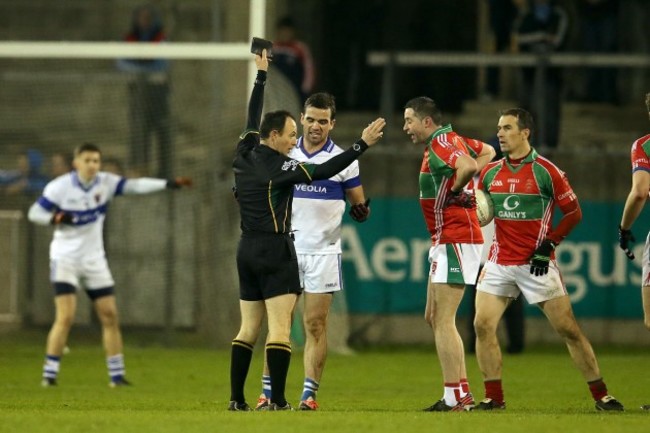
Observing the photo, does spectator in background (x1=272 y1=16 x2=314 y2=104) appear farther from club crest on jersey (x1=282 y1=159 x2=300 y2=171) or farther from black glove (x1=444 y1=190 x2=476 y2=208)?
club crest on jersey (x1=282 y1=159 x2=300 y2=171)

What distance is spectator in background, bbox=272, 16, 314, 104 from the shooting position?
21625 mm

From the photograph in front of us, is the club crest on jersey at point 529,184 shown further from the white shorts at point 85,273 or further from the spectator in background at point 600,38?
the spectator in background at point 600,38

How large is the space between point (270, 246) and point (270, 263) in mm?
133

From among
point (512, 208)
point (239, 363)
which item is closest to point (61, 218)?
point (239, 363)

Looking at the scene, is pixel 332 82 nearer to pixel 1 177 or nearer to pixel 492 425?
pixel 1 177

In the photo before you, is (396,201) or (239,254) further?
(396,201)

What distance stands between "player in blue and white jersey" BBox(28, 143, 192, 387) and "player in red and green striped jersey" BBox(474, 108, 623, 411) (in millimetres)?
4868

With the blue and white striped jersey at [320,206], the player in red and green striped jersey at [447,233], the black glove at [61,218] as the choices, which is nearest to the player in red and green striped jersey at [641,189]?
the player in red and green striped jersey at [447,233]

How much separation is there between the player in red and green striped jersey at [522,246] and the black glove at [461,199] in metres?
0.47

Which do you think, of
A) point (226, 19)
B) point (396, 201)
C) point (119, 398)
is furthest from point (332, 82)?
point (119, 398)

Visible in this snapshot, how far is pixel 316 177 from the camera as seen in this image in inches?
420

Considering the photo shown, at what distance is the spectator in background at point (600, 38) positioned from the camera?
72.3ft

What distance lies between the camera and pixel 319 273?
11.8m

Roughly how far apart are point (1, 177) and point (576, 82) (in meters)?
9.86
